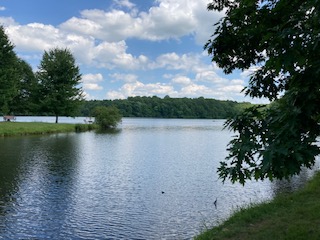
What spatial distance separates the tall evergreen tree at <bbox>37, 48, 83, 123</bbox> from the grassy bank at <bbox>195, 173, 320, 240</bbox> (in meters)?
49.9

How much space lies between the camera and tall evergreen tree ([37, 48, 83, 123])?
5591cm

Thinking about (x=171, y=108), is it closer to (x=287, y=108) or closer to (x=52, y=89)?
(x=52, y=89)

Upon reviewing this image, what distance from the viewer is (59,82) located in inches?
2266

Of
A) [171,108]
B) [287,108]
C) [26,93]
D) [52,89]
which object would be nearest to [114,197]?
[287,108]

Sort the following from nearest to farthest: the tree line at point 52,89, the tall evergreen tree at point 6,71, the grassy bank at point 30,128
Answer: the grassy bank at point 30,128
the tall evergreen tree at point 6,71
the tree line at point 52,89

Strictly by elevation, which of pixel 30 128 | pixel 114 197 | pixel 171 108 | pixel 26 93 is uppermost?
pixel 171 108

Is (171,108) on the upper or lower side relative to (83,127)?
upper

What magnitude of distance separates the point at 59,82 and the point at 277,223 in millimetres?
54146

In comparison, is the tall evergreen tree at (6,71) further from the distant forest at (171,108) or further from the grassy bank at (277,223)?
the distant forest at (171,108)

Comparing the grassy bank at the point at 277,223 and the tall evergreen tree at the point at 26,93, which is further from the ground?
the tall evergreen tree at the point at 26,93

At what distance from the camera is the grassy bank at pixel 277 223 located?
7.52m

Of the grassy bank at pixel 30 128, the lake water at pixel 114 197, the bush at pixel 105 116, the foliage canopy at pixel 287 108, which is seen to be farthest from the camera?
the bush at pixel 105 116

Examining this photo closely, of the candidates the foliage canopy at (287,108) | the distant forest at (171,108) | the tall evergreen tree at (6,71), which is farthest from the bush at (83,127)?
the distant forest at (171,108)

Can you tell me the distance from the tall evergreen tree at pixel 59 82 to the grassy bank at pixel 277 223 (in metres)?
49.9
